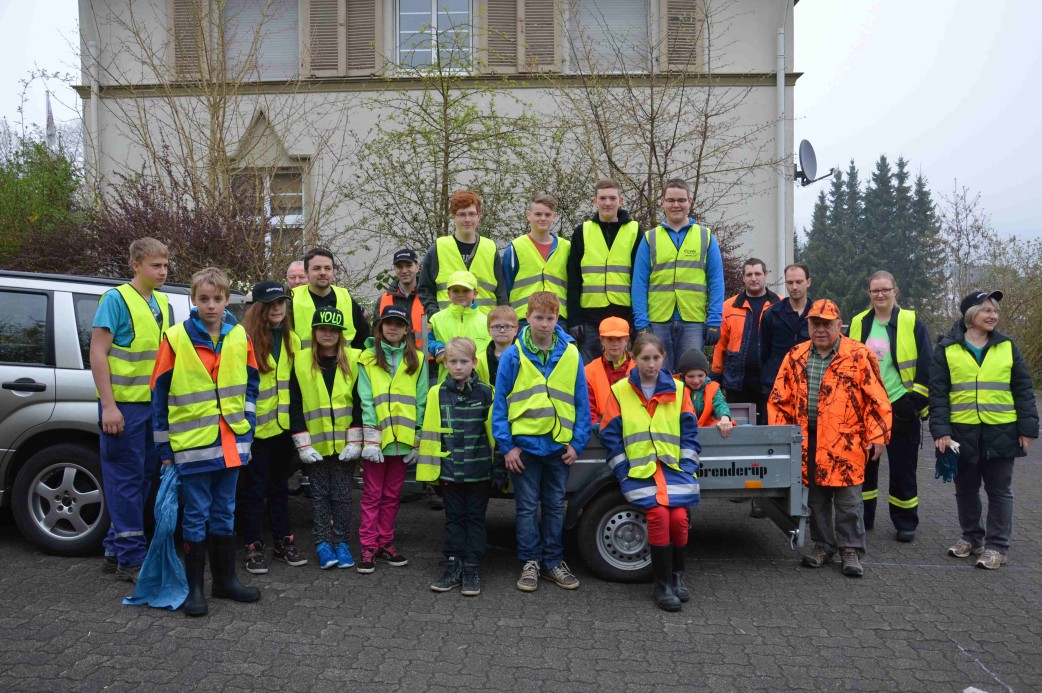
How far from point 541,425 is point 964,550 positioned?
11.1ft

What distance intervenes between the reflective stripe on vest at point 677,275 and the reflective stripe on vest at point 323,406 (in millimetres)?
2446

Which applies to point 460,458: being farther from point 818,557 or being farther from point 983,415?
point 983,415

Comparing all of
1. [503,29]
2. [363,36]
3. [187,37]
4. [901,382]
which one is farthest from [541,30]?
[901,382]

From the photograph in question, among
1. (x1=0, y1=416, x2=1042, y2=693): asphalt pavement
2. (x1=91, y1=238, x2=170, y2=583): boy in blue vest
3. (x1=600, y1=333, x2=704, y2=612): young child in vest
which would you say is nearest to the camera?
(x1=0, y1=416, x2=1042, y2=693): asphalt pavement

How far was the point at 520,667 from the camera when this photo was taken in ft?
14.4

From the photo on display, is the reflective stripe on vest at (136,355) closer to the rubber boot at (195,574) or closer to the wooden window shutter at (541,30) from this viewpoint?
the rubber boot at (195,574)

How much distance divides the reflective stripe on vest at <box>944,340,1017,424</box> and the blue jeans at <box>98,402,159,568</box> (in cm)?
557

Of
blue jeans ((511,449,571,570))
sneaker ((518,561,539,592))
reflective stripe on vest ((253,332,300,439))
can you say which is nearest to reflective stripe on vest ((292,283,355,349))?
reflective stripe on vest ((253,332,300,439))

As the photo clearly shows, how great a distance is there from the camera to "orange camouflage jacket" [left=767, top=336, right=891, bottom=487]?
19.7 feet

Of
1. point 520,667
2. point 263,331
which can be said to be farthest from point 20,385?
point 520,667

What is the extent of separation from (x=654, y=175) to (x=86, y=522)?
28.8 ft

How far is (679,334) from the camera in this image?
268 inches

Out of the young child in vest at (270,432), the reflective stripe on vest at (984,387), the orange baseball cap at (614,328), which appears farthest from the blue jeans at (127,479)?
the reflective stripe on vest at (984,387)

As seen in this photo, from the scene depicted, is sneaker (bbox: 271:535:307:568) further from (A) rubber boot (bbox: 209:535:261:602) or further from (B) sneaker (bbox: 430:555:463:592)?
(B) sneaker (bbox: 430:555:463:592)
